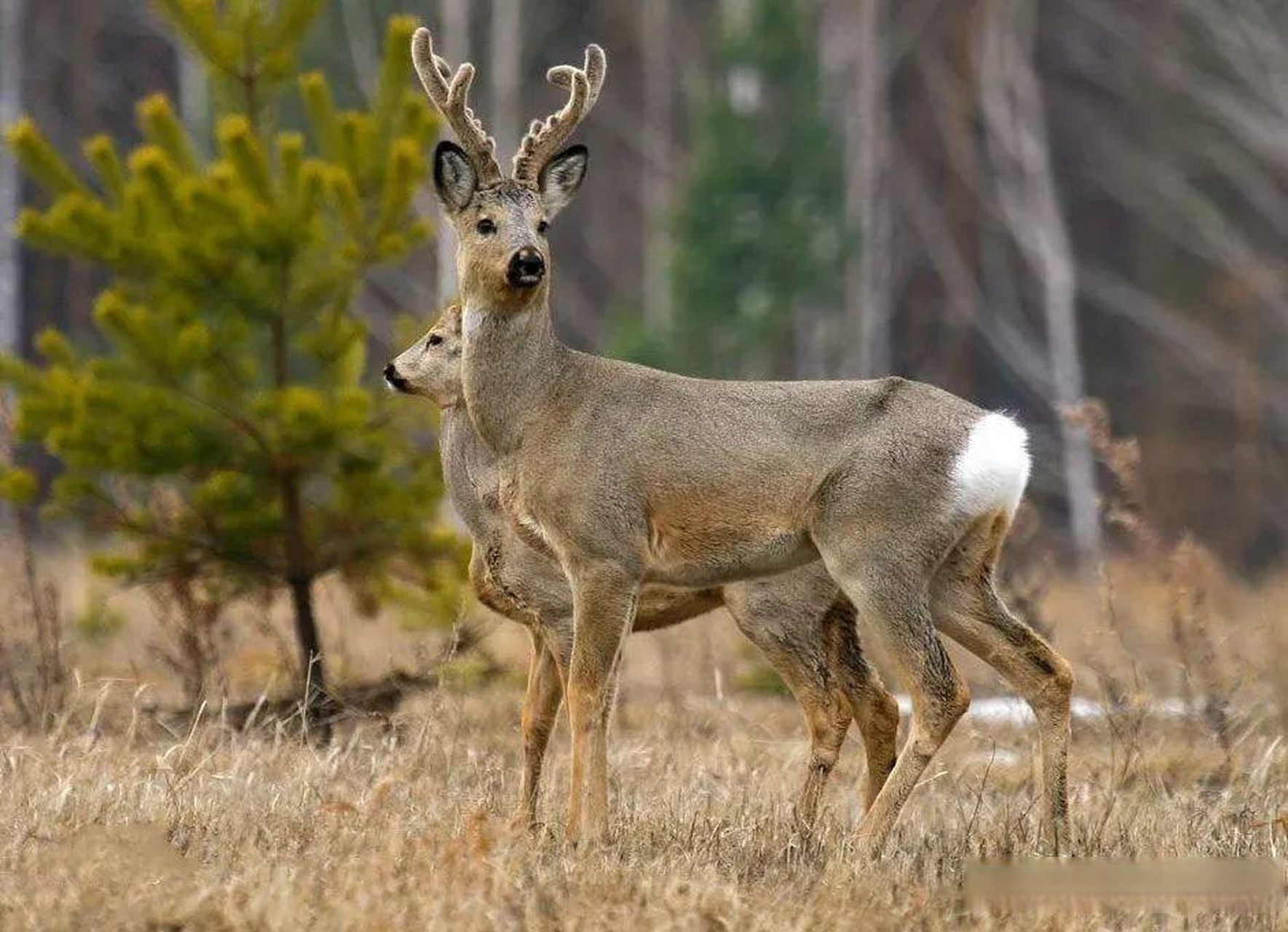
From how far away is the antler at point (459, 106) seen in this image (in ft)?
25.7

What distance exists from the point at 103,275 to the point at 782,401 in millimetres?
25577

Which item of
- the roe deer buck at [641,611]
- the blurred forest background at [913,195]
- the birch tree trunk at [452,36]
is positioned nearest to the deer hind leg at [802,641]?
the roe deer buck at [641,611]

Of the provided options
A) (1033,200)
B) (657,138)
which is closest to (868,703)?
(1033,200)

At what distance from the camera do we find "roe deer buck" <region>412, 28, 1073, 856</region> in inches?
293

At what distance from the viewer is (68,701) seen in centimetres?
1038

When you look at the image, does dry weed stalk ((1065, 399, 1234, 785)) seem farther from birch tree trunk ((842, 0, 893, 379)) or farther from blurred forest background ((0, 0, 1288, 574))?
birch tree trunk ((842, 0, 893, 379))

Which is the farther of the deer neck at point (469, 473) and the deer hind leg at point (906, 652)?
the deer neck at point (469, 473)

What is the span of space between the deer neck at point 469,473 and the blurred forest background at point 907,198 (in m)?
11.0

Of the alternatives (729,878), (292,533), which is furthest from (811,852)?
(292,533)

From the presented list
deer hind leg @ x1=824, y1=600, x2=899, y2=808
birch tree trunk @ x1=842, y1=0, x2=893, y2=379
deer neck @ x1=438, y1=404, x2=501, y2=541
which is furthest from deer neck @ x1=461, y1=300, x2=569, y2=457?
birch tree trunk @ x1=842, y1=0, x2=893, y2=379

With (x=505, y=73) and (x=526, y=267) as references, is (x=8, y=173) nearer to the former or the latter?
(x=505, y=73)

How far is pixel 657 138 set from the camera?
30109 mm

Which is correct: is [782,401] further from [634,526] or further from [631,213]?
[631,213]

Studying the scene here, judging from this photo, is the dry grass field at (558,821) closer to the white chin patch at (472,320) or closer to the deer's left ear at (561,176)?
the white chin patch at (472,320)
